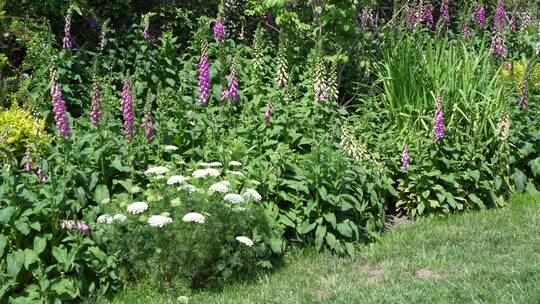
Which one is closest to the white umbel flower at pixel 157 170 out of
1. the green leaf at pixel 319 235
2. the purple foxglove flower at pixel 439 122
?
the green leaf at pixel 319 235

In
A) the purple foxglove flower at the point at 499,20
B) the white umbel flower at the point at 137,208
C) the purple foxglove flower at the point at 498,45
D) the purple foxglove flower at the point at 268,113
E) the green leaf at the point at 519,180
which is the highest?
the purple foxglove flower at the point at 499,20

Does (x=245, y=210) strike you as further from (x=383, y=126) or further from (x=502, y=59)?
(x=502, y=59)

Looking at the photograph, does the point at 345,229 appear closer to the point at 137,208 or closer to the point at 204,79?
the point at 137,208

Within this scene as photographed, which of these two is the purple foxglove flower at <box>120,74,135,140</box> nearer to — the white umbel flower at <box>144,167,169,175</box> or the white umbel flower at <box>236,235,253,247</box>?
the white umbel flower at <box>144,167,169,175</box>

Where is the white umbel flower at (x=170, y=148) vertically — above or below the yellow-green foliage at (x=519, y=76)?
below

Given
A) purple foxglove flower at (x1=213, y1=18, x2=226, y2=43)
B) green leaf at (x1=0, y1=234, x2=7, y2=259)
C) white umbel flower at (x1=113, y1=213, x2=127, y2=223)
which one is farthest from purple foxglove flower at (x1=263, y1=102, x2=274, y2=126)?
green leaf at (x1=0, y1=234, x2=7, y2=259)

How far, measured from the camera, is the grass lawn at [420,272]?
485 cm

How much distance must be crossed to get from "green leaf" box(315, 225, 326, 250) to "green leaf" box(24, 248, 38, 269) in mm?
2172

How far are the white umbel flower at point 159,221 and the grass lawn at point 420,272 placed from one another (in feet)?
1.72

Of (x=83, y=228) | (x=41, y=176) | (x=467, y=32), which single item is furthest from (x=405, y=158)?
(x=41, y=176)

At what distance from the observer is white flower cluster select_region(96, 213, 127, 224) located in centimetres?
512

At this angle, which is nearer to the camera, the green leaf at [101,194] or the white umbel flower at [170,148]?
the green leaf at [101,194]

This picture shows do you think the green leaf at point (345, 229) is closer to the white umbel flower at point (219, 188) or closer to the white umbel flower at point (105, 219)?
the white umbel flower at point (219, 188)

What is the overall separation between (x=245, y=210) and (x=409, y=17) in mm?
4447
